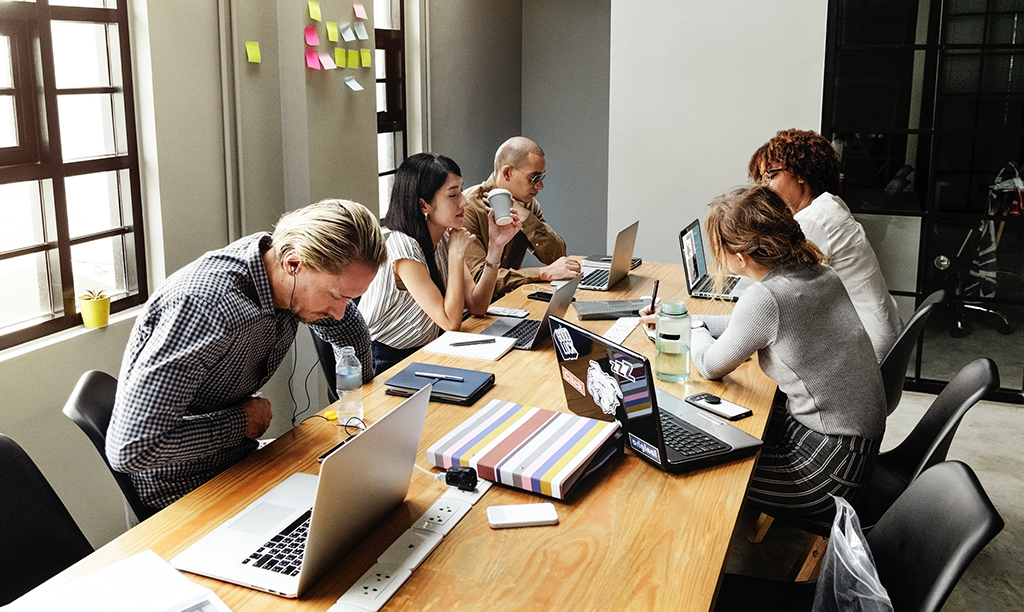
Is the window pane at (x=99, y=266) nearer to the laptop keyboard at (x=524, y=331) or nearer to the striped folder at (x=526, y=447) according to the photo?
the laptop keyboard at (x=524, y=331)

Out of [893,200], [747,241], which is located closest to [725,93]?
[893,200]

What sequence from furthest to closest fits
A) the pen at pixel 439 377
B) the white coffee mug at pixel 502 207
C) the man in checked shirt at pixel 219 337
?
the white coffee mug at pixel 502 207, the pen at pixel 439 377, the man in checked shirt at pixel 219 337

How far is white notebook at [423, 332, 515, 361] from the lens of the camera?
277 centimetres

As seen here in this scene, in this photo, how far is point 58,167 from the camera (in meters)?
2.99

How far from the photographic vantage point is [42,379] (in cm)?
288

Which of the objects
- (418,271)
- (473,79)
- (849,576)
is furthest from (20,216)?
(473,79)

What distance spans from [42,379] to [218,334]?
4.54ft

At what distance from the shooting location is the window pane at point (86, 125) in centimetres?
307

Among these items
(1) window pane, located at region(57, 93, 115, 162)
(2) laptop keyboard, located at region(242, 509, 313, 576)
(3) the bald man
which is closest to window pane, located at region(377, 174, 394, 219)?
(3) the bald man

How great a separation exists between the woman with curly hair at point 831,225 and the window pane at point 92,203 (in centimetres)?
245

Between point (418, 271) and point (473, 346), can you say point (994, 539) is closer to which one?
point (473, 346)

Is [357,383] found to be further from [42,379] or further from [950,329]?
[950,329]

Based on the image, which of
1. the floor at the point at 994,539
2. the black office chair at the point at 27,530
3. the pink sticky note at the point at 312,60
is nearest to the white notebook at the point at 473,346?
the floor at the point at 994,539

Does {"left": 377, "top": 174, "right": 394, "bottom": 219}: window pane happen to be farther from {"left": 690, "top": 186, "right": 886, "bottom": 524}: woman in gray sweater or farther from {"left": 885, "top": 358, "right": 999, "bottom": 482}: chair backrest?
{"left": 885, "top": 358, "right": 999, "bottom": 482}: chair backrest
